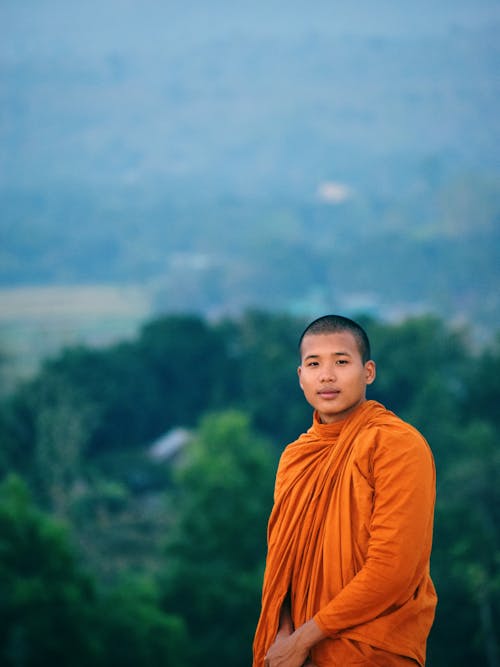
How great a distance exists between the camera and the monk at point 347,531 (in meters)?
2.61

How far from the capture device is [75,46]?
12206 cm

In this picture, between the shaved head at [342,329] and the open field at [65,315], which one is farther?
the open field at [65,315]

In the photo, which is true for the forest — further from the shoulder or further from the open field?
the open field

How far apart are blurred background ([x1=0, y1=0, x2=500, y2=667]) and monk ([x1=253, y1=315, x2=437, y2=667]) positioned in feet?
37.7

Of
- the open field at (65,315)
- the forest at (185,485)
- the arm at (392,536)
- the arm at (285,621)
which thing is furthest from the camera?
the open field at (65,315)

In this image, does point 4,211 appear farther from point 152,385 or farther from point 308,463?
point 308,463

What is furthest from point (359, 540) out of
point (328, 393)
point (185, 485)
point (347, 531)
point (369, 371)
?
point (185, 485)

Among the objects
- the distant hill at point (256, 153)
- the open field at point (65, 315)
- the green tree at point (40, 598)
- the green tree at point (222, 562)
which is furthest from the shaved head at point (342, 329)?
the distant hill at point (256, 153)

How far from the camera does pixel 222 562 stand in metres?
19.0

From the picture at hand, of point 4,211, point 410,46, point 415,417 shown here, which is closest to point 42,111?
point 4,211

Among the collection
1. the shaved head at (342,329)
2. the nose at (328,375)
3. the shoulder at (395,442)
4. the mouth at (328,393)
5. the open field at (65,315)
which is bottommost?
the shoulder at (395,442)

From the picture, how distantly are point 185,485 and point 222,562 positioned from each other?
7926 millimetres

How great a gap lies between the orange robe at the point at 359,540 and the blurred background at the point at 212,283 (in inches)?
452

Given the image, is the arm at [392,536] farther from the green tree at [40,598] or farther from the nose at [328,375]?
the green tree at [40,598]
